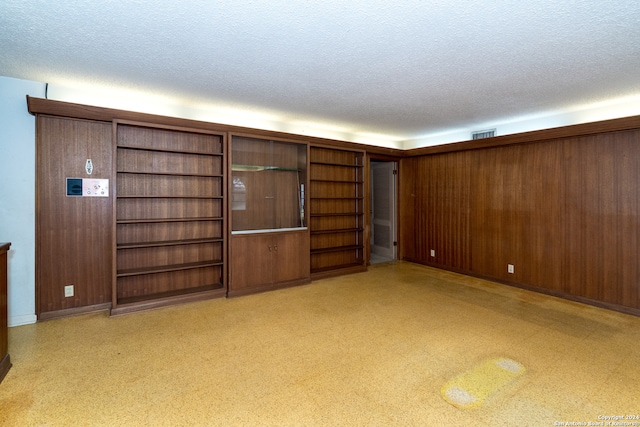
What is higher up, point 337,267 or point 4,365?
point 337,267

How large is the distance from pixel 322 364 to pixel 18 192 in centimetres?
357

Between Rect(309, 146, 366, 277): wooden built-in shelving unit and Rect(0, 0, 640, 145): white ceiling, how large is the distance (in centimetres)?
161

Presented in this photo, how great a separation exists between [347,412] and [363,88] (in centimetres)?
310

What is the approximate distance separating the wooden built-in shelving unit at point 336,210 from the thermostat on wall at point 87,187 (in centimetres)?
285

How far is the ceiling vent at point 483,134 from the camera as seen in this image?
204 inches

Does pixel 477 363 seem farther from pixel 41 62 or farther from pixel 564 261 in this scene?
pixel 41 62

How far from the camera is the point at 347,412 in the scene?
1.91m

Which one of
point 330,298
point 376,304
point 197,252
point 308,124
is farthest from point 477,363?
point 308,124

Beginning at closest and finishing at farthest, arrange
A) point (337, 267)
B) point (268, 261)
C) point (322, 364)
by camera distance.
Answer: point (322, 364), point (268, 261), point (337, 267)

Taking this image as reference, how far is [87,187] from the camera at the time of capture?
3.55 meters

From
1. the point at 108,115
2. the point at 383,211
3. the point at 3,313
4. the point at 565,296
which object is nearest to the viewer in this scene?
the point at 3,313

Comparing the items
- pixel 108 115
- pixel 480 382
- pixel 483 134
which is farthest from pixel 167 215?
pixel 483 134

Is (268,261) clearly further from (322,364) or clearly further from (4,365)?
(4,365)

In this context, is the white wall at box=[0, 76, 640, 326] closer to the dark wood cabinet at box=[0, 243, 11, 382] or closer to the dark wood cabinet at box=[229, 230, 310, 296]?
the dark wood cabinet at box=[0, 243, 11, 382]
